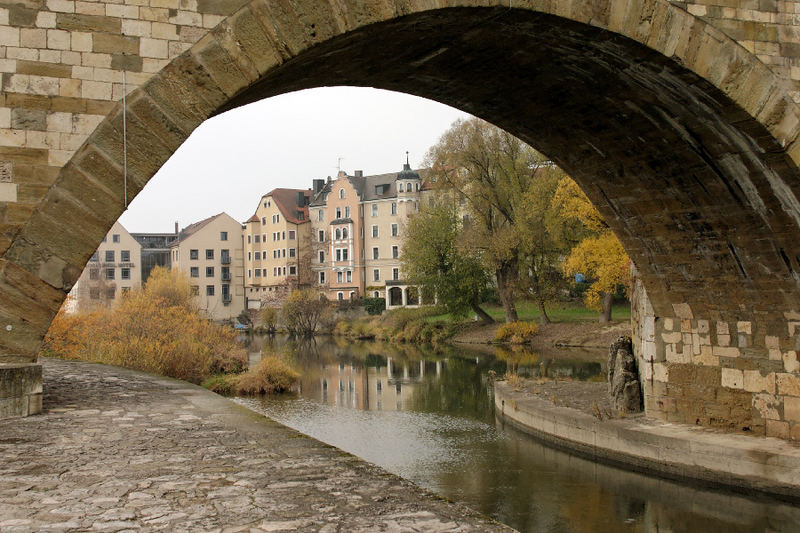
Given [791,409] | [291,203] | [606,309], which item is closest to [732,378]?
[791,409]

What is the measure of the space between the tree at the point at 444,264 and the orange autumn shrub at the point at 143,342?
15612 millimetres

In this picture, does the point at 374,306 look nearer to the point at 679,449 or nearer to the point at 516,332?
the point at 516,332

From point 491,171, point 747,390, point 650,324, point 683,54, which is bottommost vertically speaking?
point 747,390

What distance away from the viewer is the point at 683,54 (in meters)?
6.71

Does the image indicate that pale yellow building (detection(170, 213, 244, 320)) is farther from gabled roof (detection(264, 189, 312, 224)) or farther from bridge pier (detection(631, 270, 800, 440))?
bridge pier (detection(631, 270, 800, 440))

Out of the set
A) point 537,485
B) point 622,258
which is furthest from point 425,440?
point 622,258

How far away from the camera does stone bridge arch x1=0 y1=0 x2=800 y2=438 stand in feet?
16.8

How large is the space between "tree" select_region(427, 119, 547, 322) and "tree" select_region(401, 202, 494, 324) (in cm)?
224

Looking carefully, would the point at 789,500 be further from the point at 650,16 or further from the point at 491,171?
the point at 491,171

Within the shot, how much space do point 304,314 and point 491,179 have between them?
1502cm

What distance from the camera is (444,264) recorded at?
118 ft

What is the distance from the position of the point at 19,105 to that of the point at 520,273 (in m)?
27.5

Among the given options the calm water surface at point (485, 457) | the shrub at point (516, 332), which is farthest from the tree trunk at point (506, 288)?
the calm water surface at point (485, 457)

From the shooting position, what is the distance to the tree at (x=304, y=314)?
4188 centimetres
